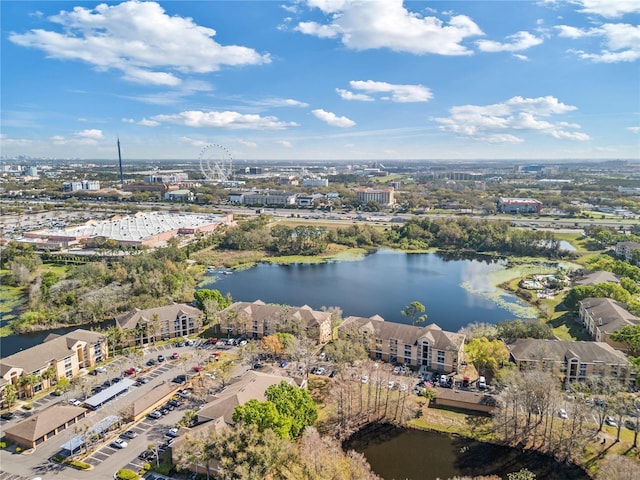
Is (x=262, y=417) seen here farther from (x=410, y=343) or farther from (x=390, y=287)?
(x=390, y=287)

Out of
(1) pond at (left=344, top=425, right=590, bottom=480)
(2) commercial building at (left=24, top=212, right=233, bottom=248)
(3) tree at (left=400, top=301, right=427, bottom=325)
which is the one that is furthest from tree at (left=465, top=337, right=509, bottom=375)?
(2) commercial building at (left=24, top=212, right=233, bottom=248)

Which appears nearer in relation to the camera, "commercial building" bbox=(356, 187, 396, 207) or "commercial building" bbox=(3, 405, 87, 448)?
"commercial building" bbox=(3, 405, 87, 448)

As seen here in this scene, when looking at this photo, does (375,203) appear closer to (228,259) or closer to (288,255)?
(288,255)

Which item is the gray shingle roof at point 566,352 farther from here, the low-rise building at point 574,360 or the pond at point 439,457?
the pond at point 439,457

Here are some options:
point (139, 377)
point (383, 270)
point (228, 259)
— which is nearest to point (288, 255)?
point (228, 259)

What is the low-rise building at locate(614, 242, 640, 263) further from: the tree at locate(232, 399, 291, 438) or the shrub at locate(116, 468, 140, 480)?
the shrub at locate(116, 468, 140, 480)

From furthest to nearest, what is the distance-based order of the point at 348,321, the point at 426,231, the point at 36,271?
the point at 426,231 < the point at 36,271 < the point at 348,321
